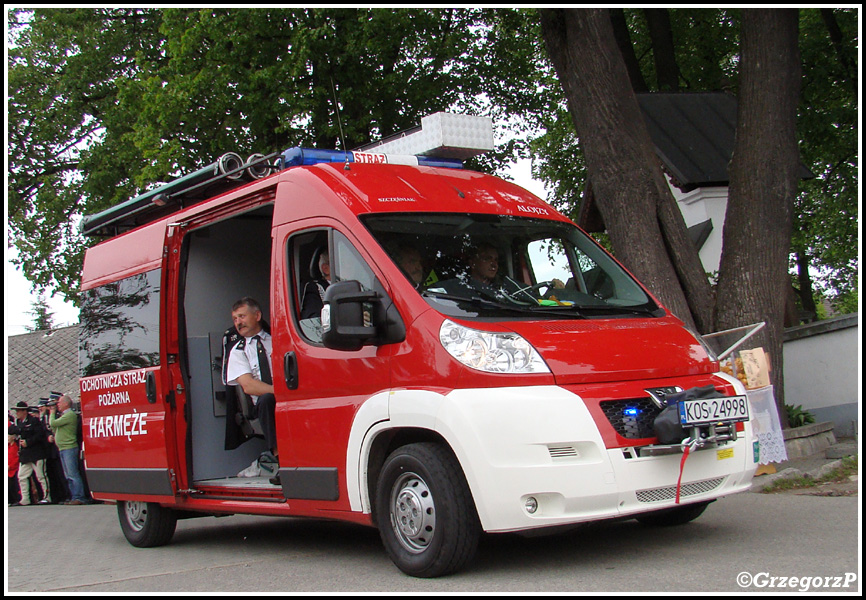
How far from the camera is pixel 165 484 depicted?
7.68 metres

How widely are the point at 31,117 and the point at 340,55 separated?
360 inches

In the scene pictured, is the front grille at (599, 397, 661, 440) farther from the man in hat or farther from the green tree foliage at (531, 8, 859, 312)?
the man in hat

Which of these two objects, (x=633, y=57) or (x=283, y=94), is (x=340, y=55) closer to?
(x=283, y=94)

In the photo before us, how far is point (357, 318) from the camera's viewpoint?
17.8ft

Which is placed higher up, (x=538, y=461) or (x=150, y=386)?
(x=150, y=386)

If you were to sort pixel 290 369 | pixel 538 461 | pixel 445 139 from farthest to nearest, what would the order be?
pixel 445 139 → pixel 290 369 → pixel 538 461

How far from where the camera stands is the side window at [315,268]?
5.98 m

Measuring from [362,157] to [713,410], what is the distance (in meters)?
3.20

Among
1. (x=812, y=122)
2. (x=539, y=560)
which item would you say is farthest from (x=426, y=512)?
(x=812, y=122)

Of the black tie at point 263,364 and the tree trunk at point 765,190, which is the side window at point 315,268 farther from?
the tree trunk at point 765,190

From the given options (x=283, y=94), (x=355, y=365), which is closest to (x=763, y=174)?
(x=355, y=365)

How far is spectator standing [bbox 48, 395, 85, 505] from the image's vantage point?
1577cm

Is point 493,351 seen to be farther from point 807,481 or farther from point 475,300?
point 807,481

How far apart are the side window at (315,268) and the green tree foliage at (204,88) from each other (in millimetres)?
12547
